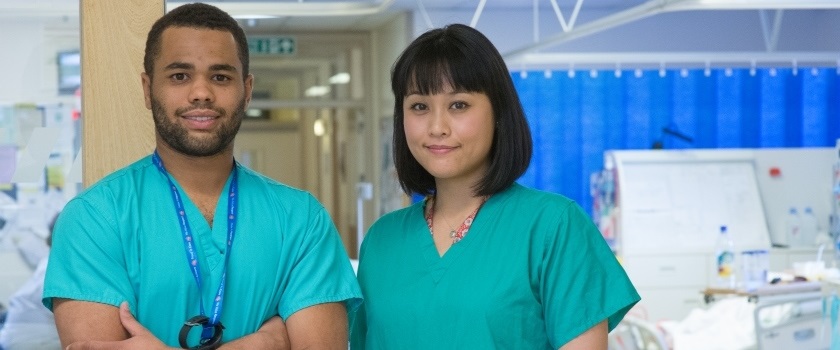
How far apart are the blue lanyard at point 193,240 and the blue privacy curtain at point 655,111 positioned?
24.2 ft

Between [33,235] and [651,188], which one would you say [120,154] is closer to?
[33,235]

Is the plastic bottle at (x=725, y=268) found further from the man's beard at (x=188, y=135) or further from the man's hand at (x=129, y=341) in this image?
the man's hand at (x=129, y=341)

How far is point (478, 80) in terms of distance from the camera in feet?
6.34

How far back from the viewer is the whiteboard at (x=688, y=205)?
8594 mm

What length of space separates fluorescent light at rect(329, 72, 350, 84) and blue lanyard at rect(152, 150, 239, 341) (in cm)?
963

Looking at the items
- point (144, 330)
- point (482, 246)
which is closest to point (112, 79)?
point (144, 330)

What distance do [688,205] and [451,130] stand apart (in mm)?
7096

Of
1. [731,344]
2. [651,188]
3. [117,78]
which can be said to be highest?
[117,78]

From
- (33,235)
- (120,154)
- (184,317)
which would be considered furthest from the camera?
(33,235)

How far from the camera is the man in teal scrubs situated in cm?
176

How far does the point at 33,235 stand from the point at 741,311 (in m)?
4.57

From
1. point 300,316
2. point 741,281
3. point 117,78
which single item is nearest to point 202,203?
point 300,316

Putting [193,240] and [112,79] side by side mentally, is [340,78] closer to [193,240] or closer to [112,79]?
[112,79]

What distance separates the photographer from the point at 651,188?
28.7ft
